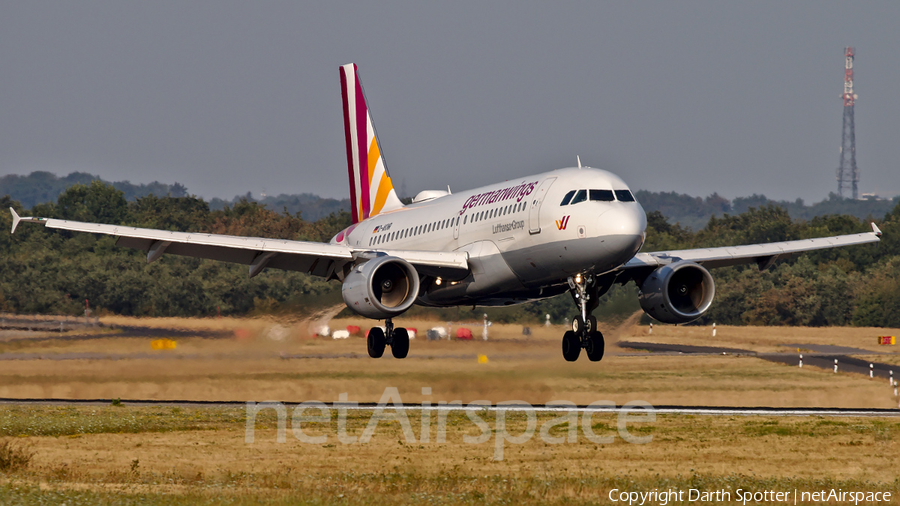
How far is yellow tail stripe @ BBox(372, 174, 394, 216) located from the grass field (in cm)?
502

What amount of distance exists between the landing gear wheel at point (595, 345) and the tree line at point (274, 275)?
481 centimetres

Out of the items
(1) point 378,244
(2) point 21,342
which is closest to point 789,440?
(1) point 378,244

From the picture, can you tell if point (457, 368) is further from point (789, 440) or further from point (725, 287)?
point (725, 287)

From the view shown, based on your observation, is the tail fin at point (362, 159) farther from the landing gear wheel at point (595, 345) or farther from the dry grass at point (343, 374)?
the landing gear wheel at point (595, 345)

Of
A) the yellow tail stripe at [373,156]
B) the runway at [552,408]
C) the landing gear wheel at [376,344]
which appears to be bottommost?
the runway at [552,408]

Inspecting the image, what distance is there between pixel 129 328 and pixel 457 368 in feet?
45.1

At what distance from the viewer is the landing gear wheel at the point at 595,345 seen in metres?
34.8

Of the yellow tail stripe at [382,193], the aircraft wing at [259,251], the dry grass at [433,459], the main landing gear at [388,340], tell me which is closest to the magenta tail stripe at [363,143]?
the yellow tail stripe at [382,193]

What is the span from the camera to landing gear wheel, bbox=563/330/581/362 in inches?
1414

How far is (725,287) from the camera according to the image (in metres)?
90.8

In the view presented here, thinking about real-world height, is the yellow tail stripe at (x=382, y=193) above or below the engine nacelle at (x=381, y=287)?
above

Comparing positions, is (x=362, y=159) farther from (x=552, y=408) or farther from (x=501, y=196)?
(x=501, y=196)

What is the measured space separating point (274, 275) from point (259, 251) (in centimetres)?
2351

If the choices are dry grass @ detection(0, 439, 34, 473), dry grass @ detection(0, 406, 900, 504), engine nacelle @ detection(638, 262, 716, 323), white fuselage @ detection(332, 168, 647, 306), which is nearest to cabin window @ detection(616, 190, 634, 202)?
white fuselage @ detection(332, 168, 647, 306)
